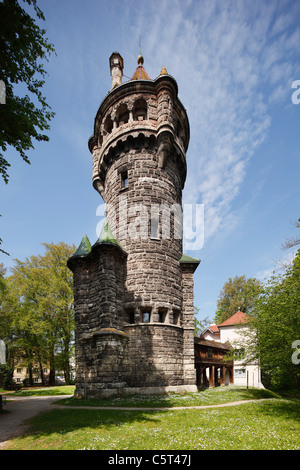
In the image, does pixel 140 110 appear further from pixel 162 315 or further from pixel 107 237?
pixel 162 315

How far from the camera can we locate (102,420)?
8.07 meters

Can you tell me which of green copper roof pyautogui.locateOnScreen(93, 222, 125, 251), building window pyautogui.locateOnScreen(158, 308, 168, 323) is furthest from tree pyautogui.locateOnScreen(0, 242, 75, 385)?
building window pyautogui.locateOnScreen(158, 308, 168, 323)

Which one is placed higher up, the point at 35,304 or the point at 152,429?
the point at 35,304

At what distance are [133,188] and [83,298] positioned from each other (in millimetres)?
6925

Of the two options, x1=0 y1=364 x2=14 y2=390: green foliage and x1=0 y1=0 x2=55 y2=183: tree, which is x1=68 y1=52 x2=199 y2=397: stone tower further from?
x1=0 y1=364 x2=14 y2=390: green foliage

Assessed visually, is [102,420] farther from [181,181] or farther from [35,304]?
[35,304]

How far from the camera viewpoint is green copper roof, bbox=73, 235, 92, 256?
16305 mm

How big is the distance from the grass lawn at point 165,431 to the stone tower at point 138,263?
12.9 ft

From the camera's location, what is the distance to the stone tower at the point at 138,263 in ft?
44.3

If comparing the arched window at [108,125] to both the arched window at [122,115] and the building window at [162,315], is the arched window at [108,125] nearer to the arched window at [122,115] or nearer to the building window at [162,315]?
the arched window at [122,115]

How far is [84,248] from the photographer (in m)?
16.8

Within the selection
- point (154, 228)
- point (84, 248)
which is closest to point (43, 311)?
point (84, 248)

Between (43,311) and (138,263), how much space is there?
620 inches

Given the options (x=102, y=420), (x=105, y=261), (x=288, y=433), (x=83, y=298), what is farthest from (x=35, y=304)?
(x=288, y=433)
